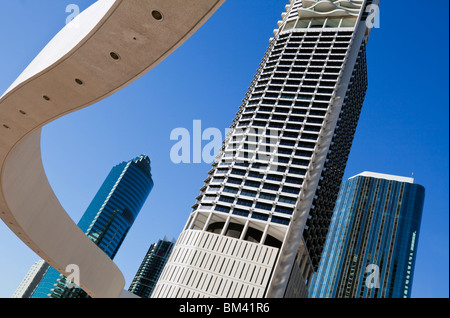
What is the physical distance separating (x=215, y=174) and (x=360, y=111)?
4995 cm

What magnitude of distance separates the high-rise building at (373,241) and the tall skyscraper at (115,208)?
3171 inches

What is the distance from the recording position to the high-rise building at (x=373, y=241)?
13150 cm

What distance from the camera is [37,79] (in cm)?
1012

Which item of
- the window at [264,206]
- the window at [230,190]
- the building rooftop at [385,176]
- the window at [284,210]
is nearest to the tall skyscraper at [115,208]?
the building rooftop at [385,176]

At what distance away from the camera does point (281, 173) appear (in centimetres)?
6688

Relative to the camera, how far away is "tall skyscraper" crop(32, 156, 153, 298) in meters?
154

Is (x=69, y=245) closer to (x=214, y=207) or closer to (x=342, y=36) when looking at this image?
(x=214, y=207)

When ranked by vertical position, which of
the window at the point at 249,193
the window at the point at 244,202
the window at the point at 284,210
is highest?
the window at the point at 249,193

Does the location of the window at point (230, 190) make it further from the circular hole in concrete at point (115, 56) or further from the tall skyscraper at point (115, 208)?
the tall skyscraper at point (115, 208)

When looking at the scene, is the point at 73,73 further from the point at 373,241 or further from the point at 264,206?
the point at 373,241

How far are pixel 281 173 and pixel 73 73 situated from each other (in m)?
59.0
